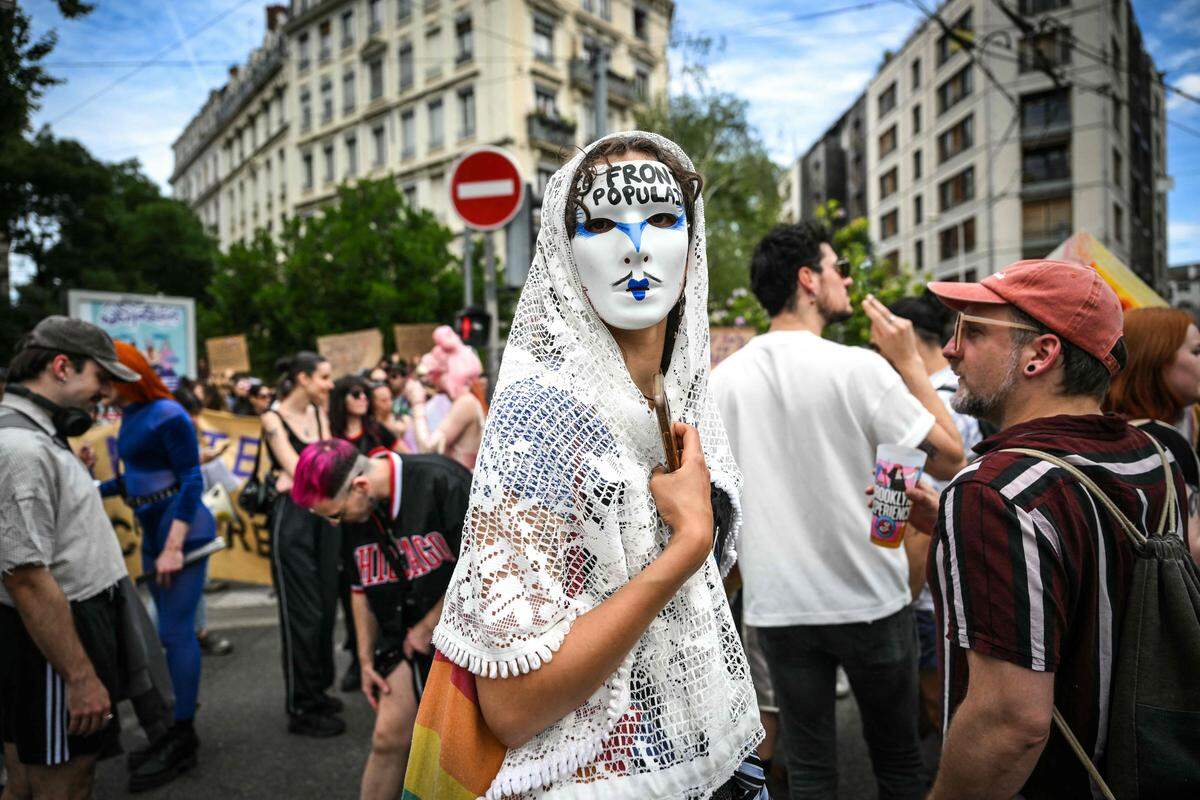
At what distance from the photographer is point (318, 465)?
274 cm

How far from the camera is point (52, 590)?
96.4 inches

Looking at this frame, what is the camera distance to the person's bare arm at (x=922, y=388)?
2469 millimetres

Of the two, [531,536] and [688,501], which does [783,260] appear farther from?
[531,536]

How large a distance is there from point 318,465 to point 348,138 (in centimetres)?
3993

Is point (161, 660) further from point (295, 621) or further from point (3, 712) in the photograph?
point (295, 621)

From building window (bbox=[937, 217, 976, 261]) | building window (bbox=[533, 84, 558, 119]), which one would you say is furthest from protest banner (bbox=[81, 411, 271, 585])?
building window (bbox=[937, 217, 976, 261])

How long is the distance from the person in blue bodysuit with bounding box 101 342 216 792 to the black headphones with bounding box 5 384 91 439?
1075 millimetres

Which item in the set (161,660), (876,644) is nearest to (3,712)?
(161,660)

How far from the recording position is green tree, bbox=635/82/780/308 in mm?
23406

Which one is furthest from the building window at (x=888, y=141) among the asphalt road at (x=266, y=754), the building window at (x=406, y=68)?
the asphalt road at (x=266, y=754)

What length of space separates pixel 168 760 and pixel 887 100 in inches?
1968

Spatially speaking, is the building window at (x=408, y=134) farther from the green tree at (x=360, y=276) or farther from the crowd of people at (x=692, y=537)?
the crowd of people at (x=692, y=537)

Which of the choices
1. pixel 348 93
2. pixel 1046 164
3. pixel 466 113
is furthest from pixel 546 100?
pixel 1046 164

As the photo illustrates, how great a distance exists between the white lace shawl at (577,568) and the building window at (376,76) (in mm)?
39479
